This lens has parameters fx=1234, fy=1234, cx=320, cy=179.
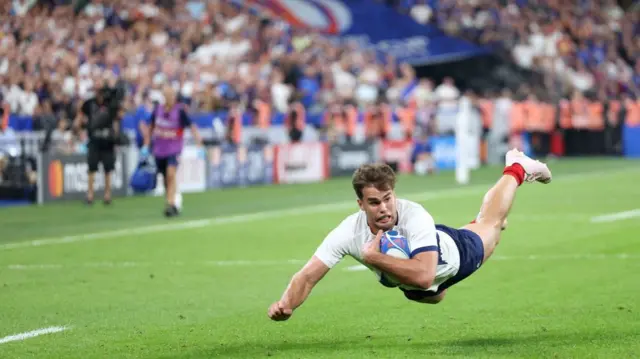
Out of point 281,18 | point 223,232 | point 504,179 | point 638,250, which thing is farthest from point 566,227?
point 281,18

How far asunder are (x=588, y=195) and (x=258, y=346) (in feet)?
48.9

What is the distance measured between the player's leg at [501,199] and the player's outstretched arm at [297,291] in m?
1.32

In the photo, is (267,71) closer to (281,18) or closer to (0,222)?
(281,18)

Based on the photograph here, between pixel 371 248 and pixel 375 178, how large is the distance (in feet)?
1.43

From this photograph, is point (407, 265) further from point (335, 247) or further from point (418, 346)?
point (418, 346)

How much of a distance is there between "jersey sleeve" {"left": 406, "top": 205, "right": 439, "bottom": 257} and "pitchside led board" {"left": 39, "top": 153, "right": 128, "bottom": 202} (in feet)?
48.5

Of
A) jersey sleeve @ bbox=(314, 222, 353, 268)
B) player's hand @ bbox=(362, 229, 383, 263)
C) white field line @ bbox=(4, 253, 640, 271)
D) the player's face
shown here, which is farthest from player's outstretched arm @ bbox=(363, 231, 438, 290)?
white field line @ bbox=(4, 253, 640, 271)

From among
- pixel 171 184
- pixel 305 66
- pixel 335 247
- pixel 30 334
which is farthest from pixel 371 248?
pixel 305 66

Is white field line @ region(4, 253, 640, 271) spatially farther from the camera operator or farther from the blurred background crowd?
the blurred background crowd

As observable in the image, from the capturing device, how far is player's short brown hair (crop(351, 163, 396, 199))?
7.57 meters

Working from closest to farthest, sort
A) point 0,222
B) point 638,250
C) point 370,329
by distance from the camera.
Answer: point 370,329
point 638,250
point 0,222

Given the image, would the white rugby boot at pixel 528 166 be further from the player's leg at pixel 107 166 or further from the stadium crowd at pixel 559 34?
the stadium crowd at pixel 559 34

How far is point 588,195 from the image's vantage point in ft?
73.2

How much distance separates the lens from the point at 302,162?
1101 inches
